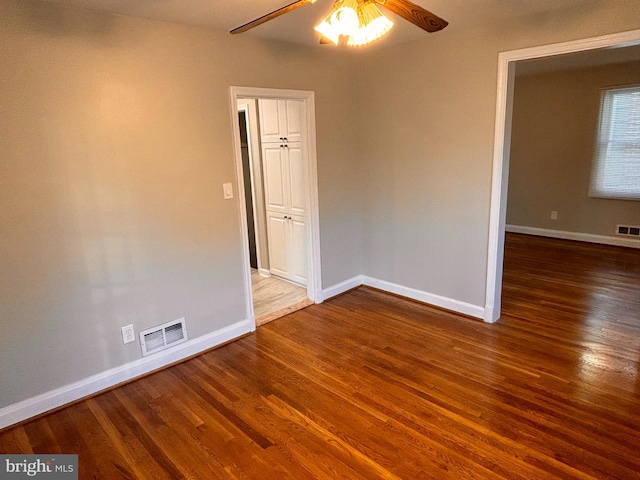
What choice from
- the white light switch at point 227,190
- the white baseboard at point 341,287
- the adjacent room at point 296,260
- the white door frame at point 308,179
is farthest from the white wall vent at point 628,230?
the white light switch at point 227,190

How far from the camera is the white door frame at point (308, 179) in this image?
317cm

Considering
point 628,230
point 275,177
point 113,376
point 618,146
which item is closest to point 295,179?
point 275,177

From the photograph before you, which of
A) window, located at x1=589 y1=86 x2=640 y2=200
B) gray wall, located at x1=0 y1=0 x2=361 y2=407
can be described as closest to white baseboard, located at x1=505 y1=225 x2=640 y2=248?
window, located at x1=589 y1=86 x2=640 y2=200

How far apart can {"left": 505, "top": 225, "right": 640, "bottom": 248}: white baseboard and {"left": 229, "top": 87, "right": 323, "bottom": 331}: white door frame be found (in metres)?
4.31

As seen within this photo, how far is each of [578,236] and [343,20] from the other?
596 cm

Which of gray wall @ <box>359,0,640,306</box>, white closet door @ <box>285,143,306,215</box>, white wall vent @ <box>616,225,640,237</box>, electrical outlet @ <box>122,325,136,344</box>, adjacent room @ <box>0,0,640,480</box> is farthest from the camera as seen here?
white wall vent @ <box>616,225,640,237</box>

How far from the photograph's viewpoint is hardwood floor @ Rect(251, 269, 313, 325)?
12.8 feet

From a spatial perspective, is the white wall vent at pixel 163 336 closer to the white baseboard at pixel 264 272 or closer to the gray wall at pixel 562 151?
the white baseboard at pixel 264 272

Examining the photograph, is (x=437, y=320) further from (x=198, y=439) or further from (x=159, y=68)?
(x=159, y=68)

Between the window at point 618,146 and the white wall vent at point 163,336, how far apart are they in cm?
585

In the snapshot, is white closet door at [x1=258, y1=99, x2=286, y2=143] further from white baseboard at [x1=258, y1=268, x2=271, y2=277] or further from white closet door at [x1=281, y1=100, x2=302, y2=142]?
white baseboard at [x1=258, y1=268, x2=271, y2=277]

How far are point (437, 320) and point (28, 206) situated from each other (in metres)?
A: 3.16

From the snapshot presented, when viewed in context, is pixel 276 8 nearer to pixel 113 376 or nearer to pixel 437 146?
pixel 437 146

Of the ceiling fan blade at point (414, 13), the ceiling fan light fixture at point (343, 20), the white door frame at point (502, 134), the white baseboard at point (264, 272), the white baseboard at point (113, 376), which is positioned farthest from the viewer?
the white baseboard at point (264, 272)
